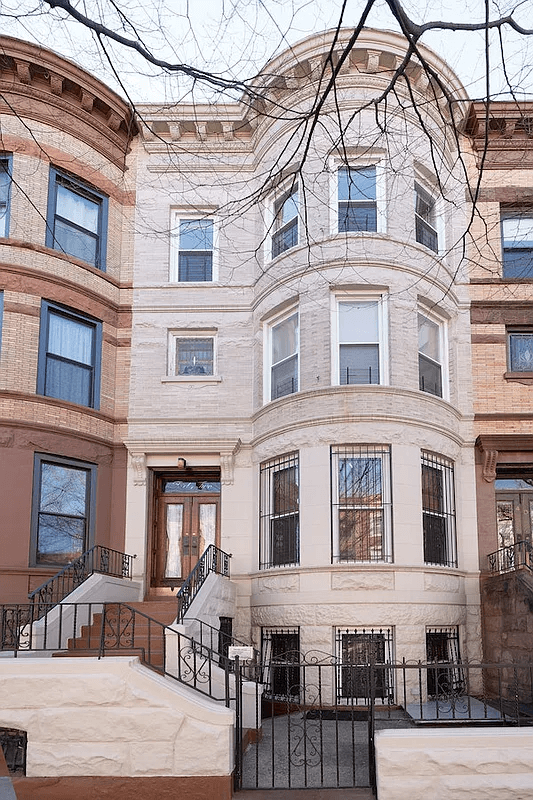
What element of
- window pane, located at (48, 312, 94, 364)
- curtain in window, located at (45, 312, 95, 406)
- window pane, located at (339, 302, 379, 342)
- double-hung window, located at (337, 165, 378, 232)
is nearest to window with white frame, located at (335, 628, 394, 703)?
window pane, located at (339, 302, 379, 342)

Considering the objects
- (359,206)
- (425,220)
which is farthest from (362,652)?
(425,220)

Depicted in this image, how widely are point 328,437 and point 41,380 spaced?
18.7 ft

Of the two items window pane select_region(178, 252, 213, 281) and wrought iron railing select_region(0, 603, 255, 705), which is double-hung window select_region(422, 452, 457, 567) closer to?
wrought iron railing select_region(0, 603, 255, 705)

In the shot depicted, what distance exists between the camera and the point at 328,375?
48.7 feet

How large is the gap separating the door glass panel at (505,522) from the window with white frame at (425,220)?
5.61 m

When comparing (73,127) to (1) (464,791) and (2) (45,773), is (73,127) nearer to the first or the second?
(2) (45,773)

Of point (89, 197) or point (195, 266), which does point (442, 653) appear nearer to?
point (195, 266)

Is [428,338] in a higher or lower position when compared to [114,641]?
higher

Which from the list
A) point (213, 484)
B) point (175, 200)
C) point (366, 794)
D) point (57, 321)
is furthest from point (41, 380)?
point (366, 794)

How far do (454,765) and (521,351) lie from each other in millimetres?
11104

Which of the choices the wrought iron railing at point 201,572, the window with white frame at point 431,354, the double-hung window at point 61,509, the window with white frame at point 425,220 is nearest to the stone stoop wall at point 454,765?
the wrought iron railing at point 201,572

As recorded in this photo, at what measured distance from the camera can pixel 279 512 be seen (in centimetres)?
1534

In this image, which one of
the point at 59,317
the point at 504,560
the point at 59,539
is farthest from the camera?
the point at 59,317

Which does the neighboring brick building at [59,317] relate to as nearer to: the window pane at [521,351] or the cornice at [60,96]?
the cornice at [60,96]
